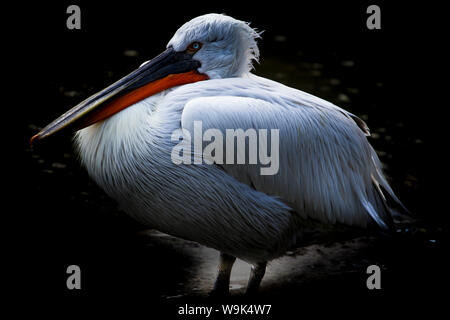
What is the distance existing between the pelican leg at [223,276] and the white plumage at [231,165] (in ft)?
0.83

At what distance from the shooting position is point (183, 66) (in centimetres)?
335

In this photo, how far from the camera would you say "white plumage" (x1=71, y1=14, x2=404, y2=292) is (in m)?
3.13

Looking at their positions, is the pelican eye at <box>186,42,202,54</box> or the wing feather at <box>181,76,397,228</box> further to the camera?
the pelican eye at <box>186,42,202,54</box>

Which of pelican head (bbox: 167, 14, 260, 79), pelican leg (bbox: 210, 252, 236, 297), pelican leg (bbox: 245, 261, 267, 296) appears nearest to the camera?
pelican head (bbox: 167, 14, 260, 79)

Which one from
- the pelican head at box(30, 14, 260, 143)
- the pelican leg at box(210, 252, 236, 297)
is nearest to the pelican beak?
the pelican head at box(30, 14, 260, 143)

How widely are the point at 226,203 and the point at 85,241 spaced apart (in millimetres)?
1429

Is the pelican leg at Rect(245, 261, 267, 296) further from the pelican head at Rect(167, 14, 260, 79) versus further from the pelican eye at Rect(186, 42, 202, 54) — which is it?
the pelican eye at Rect(186, 42, 202, 54)

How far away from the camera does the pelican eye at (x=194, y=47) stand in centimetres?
336

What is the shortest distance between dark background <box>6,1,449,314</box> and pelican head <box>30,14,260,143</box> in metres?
0.27

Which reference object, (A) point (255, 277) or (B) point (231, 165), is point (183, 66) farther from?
(A) point (255, 277)

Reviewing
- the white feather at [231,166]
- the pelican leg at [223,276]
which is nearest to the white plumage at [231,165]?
the white feather at [231,166]

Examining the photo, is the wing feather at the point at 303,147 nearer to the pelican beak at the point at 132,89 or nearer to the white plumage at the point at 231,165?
the white plumage at the point at 231,165

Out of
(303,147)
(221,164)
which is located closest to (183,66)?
(221,164)
